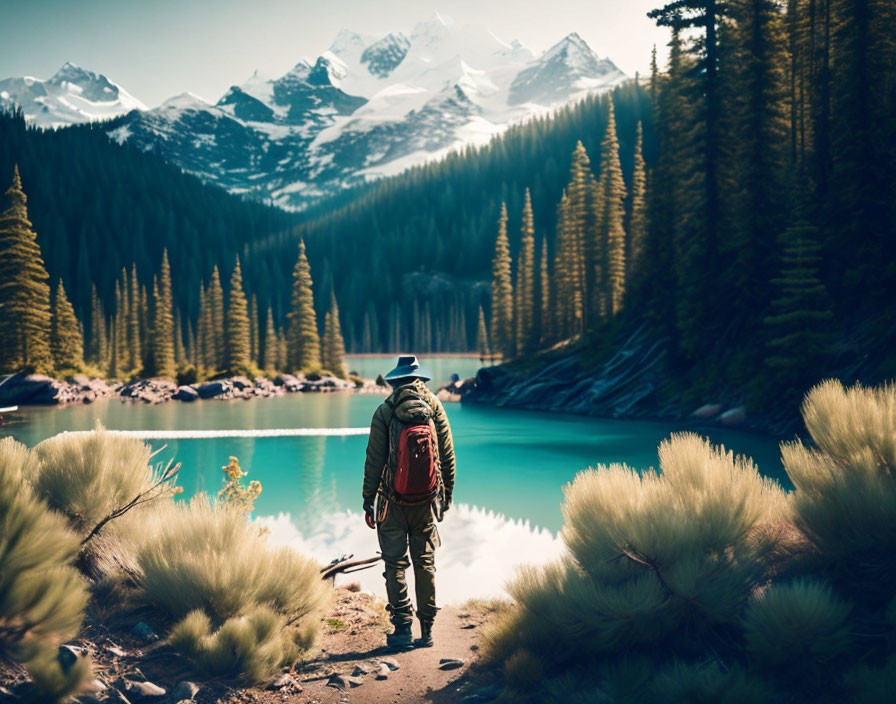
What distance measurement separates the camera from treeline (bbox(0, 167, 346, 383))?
37250mm

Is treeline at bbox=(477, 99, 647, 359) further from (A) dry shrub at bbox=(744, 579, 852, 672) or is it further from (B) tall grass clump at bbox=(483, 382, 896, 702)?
(A) dry shrub at bbox=(744, 579, 852, 672)

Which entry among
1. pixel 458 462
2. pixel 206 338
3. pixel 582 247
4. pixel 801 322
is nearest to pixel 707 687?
pixel 458 462

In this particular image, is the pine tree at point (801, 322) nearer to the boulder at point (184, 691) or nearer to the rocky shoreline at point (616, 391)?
the rocky shoreline at point (616, 391)

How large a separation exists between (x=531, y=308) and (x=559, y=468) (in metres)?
36.8

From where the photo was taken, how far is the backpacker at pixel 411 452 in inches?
233

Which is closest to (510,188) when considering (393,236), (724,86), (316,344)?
(393,236)

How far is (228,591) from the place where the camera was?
18.7 feet

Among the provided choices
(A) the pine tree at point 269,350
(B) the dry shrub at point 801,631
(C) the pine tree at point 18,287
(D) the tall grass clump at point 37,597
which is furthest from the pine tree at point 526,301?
(D) the tall grass clump at point 37,597

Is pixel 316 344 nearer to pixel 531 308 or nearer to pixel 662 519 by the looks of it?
pixel 531 308

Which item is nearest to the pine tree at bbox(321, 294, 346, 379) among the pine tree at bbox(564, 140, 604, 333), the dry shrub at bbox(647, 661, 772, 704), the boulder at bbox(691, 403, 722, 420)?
the pine tree at bbox(564, 140, 604, 333)

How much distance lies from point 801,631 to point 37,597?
5115 millimetres

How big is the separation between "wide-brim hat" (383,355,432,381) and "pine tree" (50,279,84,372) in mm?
53459

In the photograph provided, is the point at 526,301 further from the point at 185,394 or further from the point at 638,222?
the point at 185,394

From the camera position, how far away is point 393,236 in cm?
16375
